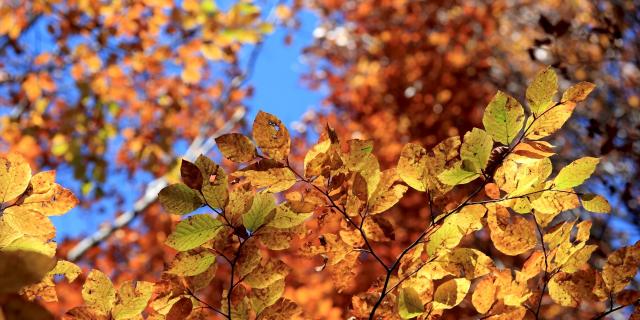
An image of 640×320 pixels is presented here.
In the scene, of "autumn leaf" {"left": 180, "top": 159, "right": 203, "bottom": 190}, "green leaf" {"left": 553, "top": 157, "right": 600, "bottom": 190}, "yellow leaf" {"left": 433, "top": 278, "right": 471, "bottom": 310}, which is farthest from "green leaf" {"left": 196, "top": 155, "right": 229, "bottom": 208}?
"green leaf" {"left": 553, "top": 157, "right": 600, "bottom": 190}

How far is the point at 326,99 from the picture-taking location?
10.5 metres

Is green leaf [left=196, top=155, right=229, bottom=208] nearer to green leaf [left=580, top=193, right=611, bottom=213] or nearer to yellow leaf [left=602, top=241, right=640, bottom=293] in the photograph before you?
green leaf [left=580, top=193, right=611, bottom=213]

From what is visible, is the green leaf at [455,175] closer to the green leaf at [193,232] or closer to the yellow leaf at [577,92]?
the yellow leaf at [577,92]

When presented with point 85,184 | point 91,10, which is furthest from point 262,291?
point 91,10

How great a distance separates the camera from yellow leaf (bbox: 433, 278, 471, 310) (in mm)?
1035

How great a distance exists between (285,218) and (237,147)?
0.16m

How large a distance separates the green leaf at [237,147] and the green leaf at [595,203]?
635 mm

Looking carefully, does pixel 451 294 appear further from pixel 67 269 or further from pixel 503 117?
pixel 67 269

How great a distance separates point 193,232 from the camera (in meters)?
0.93

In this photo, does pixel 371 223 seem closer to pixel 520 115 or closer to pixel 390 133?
pixel 520 115

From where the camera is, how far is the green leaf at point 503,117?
0.94 meters

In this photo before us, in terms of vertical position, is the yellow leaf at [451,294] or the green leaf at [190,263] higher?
the green leaf at [190,263]

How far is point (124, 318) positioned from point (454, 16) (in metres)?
9.77

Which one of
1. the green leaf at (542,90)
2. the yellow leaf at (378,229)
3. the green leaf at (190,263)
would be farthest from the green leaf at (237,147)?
the green leaf at (542,90)
